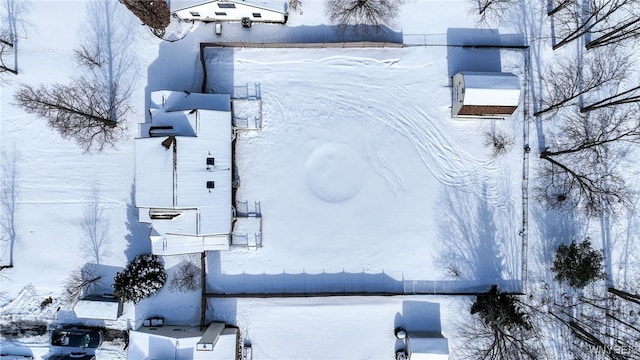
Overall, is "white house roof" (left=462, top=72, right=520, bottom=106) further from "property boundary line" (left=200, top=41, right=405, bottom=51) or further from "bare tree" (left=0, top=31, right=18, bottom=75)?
"bare tree" (left=0, top=31, right=18, bottom=75)

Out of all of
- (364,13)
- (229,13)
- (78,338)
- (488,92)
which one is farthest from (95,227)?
(488,92)

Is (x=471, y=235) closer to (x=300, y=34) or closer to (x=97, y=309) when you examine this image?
(x=300, y=34)

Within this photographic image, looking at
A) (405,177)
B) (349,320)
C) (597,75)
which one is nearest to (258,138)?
(405,177)

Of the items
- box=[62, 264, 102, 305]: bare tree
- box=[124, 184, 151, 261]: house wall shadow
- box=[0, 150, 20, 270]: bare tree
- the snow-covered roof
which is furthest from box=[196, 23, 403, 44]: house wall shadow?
the snow-covered roof

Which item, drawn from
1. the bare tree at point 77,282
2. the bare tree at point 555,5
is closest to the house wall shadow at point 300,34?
the bare tree at point 555,5

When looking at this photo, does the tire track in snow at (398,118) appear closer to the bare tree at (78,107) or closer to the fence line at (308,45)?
the fence line at (308,45)

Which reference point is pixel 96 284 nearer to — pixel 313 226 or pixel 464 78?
pixel 313 226
